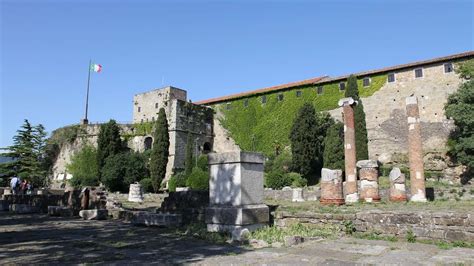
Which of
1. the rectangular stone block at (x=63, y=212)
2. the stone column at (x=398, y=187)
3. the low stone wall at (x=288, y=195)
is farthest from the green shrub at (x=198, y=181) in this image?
the rectangular stone block at (x=63, y=212)

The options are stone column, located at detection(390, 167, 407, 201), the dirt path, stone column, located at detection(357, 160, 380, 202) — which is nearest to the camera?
the dirt path

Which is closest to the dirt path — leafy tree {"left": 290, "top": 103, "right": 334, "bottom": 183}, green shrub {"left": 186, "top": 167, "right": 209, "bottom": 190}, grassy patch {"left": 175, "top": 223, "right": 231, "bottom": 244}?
grassy patch {"left": 175, "top": 223, "right": 231, "bottom": 244}

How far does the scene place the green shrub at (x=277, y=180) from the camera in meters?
28.6

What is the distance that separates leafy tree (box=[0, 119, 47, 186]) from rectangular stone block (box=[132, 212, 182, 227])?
36.8 meters

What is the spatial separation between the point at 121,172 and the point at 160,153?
417 cm

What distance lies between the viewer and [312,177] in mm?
33219

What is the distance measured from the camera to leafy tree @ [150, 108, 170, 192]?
121 ft

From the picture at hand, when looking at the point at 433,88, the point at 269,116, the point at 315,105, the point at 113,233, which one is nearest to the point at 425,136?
the point at 433,88

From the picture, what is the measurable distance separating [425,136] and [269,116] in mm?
15705

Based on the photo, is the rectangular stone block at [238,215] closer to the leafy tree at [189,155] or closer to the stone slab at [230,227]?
the stone slab at [230,227]

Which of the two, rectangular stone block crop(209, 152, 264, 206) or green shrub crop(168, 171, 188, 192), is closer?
rectangular stone block crop(209, 152, 264, 206)

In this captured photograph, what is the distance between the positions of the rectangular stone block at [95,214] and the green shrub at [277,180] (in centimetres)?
1814

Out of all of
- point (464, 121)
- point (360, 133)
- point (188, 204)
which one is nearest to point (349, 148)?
point (188, 204)

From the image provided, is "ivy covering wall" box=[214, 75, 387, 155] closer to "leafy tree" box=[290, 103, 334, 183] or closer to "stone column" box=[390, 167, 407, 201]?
"leafy tree" box=[290, 103, 334, 183]
